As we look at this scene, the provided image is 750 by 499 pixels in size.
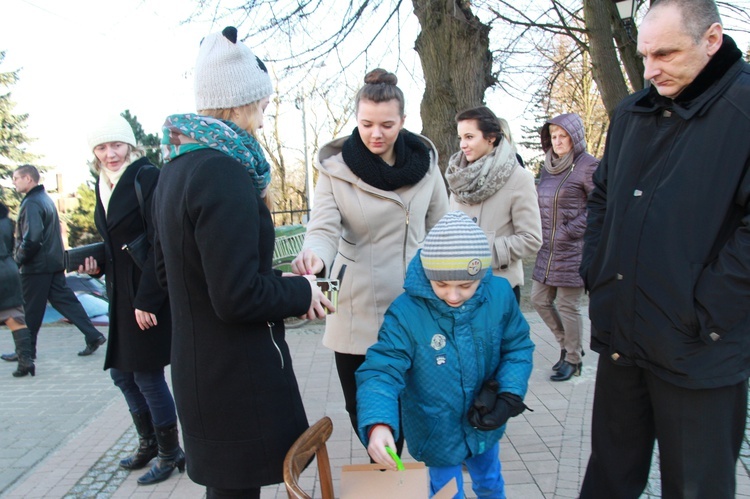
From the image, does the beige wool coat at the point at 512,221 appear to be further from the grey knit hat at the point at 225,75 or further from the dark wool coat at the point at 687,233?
the grey knit hat at the point at 225,75

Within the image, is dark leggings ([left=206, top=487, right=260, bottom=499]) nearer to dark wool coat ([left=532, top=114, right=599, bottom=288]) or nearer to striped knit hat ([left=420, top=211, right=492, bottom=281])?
striped knit hat ([left=420, top=211, right=492, bottom=281])

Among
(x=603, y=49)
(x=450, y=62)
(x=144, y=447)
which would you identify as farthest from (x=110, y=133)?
(x=603, y=49)

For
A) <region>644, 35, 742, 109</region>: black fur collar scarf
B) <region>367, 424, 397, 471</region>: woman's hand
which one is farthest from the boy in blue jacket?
<region>644, 35, 742, 109</region>: black fur collar scarf

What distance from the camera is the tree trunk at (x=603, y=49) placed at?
9.78 meters

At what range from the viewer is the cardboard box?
1.80 m

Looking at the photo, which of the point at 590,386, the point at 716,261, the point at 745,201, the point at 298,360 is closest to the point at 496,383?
the point at 716,261

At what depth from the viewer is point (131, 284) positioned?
3.31 metres

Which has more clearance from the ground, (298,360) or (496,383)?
(496,383)

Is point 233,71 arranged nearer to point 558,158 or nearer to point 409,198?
point 409,198

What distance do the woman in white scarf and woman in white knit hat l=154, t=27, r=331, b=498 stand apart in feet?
5.80

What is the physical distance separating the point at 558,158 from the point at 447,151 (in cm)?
253

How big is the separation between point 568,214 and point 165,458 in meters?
3.26

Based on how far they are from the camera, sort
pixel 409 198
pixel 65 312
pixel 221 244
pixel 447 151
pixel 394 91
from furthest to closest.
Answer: pixel 447 151 → pixel 65 312 → pixel 409 198 → pixel 394 91 → pixel 221 244

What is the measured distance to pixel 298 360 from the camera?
585cm
